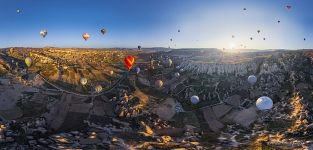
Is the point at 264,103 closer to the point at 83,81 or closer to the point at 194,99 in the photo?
the point at 194,99

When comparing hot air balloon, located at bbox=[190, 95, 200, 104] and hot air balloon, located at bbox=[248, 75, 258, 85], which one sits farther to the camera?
hot air balloon, located at bbox=[248, 75, 258, 85]

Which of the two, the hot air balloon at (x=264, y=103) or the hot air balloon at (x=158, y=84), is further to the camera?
the hot air balloon at (x=158, y=84)

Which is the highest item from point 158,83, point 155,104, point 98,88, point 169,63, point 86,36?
point 86,36

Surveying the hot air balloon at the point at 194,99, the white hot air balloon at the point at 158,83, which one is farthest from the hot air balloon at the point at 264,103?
the white hot air balloon at the point at 158,83

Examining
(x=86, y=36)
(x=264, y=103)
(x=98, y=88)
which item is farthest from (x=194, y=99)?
(x=86, y=36)

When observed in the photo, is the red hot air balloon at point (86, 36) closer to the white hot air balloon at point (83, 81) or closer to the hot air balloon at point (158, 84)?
the white hot air balloon at point (83, 81)

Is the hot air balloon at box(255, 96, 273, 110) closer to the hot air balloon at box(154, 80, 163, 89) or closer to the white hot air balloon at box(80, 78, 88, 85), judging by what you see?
the hot air balloon at box(154, 80, 163, 89)

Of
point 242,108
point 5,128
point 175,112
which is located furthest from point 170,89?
point 5,128

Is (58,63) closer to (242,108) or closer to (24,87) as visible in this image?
(24,87)

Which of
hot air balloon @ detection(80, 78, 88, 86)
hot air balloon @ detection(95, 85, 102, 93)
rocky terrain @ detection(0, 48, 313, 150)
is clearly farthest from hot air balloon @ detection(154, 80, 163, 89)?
hot air balloon @ detection(80, 78, 88, 86)

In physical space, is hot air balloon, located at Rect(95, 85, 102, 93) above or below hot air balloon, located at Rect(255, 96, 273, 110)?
above

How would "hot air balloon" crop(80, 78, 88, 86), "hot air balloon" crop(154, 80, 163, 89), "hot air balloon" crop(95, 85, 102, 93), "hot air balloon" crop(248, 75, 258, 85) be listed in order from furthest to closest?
"hot air balloon" crop(154, 80, 163, 89), "hot air balloon" crop(248, 75, 258, 85), "hot air balloon" crop(80, 78, 88, 86), "hot air balloon" crop(95, 85, 102, 93)
